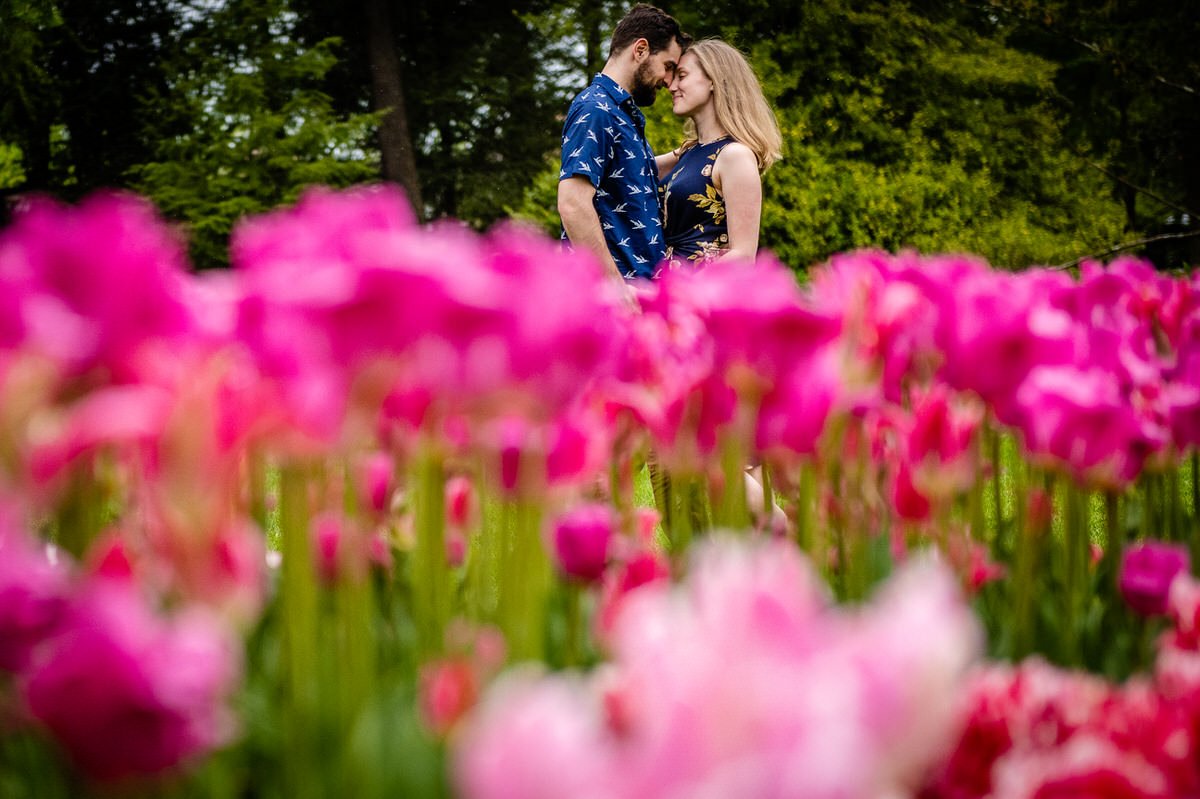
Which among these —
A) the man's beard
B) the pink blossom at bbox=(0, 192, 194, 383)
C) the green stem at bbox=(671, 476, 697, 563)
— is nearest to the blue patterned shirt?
the man's beard

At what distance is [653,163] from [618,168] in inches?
10.9

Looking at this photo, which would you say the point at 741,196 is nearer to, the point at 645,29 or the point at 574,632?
the point at 645,29

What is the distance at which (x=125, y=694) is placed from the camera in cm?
59

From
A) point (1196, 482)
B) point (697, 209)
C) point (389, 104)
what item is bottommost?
point (389, 104)

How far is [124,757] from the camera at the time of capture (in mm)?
600

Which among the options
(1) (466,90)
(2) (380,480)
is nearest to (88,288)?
(2) (380,480)

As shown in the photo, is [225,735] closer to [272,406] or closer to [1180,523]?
[272,406]

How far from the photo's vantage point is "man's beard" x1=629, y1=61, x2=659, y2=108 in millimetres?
4258

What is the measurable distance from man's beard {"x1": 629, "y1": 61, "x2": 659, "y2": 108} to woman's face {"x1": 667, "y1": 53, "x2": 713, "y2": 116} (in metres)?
0.09

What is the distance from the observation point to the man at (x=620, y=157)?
398 cm

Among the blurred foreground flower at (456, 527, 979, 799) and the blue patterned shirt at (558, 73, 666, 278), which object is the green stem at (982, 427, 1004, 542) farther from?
the blue patterned shirt at (558, 73, 666, 278)

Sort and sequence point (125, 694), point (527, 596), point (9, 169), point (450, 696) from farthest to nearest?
point (9, 169), point (527, 596), point (450, 696), point (125, 694)

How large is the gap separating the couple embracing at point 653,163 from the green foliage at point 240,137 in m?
13.5

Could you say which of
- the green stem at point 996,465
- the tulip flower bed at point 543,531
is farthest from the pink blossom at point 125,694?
the green stem at point 996,465
